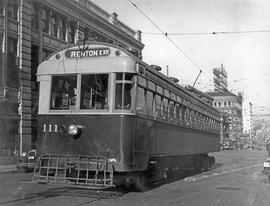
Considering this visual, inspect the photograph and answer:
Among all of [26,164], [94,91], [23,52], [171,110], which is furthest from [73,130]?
[23,52]

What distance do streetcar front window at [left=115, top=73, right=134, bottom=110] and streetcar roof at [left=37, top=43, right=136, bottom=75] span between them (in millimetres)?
182

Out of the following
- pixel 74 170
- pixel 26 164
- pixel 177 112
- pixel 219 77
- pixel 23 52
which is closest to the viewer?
pixel 74 170

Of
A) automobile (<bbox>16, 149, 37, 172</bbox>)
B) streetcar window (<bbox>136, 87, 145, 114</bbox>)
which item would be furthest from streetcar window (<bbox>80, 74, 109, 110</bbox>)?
automobile (<bbox>16, 149, 37, 172</bbox>)

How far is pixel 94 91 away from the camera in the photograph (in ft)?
36.4

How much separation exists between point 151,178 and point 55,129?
3492mm

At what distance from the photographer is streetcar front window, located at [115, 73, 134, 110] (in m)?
10.8

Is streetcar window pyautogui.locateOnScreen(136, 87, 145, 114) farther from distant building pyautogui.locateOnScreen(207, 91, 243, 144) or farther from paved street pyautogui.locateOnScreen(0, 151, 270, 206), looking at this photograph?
distant building pyautogui.locateOnScreen(207, 91, 243, 144)

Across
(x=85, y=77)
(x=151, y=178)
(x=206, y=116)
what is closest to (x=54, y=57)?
(x=85, y=77)

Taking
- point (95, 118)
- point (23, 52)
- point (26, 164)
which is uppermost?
point (23, 52)

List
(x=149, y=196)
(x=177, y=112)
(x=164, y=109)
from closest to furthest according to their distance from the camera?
(x=149, y=196) < (x=164, y=109) < (x=177, y=112)

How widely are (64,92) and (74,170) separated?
6.83ft

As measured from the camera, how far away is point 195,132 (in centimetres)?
1780

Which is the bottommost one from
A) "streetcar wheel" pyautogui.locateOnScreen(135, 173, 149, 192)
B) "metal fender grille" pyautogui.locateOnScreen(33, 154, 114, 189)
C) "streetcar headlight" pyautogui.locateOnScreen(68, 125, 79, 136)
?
"streetcar wheel" pyautogui.locateOnScreen(135, 173, 149, 192)

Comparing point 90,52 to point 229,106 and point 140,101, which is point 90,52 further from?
point 229,106
